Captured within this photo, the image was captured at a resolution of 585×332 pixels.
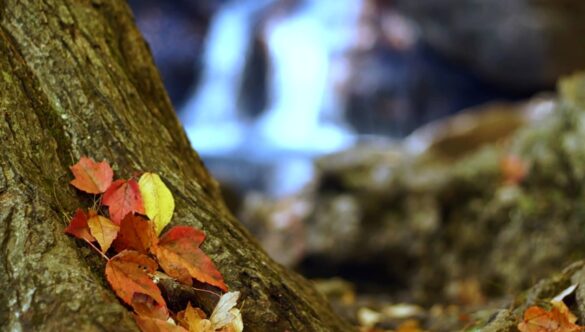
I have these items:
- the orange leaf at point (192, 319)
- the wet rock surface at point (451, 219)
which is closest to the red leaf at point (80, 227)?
the orange leaf at point (192, 319)

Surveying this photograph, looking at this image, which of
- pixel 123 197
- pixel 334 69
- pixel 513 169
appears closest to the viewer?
pixel 123 197

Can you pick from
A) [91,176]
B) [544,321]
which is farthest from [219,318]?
[544,321]

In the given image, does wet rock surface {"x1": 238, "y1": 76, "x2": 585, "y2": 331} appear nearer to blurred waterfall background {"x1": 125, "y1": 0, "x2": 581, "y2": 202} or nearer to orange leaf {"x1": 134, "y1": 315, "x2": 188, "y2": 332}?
orange leaf {"x1": 134, "y1": 315, "x2": 188, "y2": 332}

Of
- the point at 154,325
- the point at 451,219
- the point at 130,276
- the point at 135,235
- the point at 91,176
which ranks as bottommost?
the point at 154,325

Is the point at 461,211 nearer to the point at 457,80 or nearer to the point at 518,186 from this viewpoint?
the point at 518,186

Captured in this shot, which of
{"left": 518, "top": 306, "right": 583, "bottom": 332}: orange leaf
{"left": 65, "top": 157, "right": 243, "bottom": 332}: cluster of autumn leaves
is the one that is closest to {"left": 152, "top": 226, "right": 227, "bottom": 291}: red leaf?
{"left": 65, "top": 157, "right": 243, "bottom": 332}: cluster of autumn leaves

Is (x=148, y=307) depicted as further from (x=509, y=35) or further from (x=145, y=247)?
(x=509, y=35)
